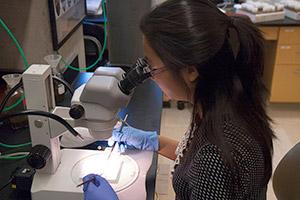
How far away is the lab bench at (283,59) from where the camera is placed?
10.5 ft

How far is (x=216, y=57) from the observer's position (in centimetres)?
97

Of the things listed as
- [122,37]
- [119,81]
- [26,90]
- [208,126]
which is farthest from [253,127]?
[122,37]

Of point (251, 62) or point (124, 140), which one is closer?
point (251, 62)

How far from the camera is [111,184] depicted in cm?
116

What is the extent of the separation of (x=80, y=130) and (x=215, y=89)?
0.53 metres

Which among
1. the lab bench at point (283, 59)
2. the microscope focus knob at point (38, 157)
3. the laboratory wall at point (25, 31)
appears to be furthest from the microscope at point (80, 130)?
the lab bench at point (283, 59)

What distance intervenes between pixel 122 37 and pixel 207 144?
6.34 feet

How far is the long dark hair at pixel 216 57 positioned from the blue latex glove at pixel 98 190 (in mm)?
336

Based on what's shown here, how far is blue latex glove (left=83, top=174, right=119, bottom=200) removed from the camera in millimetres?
1065

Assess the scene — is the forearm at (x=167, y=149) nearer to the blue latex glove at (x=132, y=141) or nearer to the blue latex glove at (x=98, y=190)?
the blue latex glove at (x=132, y=141)

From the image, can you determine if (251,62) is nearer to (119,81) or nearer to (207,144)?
(207,144)

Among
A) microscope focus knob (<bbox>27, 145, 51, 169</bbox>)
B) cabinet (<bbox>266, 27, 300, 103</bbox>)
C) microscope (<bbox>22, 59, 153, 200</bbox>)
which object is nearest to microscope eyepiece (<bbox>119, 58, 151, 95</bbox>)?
microscope (<bbox>22, 59, 153, 200</bbox>)

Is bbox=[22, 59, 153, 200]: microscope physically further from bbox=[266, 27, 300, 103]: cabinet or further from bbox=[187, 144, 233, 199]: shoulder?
bbox=[266, 27, 300, 103]: cabinet

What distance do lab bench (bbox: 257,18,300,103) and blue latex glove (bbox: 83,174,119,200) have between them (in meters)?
2.40
